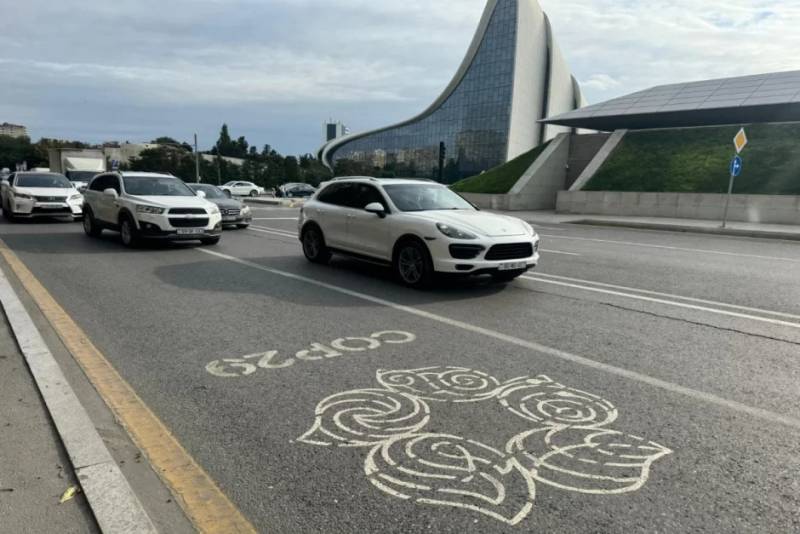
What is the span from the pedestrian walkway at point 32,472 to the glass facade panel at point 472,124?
272ft

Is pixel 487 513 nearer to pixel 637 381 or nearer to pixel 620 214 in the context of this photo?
pixel 637 381

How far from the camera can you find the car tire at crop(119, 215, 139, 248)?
37.9 ft

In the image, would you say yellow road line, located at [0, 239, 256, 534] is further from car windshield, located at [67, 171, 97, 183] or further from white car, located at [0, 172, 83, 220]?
car windshield, located at [67, 171, 97, 183]

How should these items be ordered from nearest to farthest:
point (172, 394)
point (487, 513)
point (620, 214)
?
point (487, 513)
point (172, 394)
point (620, 214)

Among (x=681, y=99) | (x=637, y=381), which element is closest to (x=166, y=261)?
(x=637, y=381)

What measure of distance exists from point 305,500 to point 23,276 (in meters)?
7.63

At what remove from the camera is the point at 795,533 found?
243 centimetres

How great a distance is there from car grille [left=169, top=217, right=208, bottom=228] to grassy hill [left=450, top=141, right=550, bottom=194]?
2374 cm

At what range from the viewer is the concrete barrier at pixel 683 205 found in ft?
73.5

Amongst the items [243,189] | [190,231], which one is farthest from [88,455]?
[243,189]

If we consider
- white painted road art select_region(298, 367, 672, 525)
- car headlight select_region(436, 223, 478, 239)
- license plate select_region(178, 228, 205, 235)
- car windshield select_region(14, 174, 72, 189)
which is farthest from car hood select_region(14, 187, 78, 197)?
white painted road art select_region(298, 367, 672, 525)

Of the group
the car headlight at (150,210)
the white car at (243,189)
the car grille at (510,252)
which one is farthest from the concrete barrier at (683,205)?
the white car at (243,189)

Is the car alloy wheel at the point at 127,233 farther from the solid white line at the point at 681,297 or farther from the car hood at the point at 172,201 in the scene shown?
the solid white line at the point at 681,297

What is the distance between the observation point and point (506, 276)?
8156 mm
